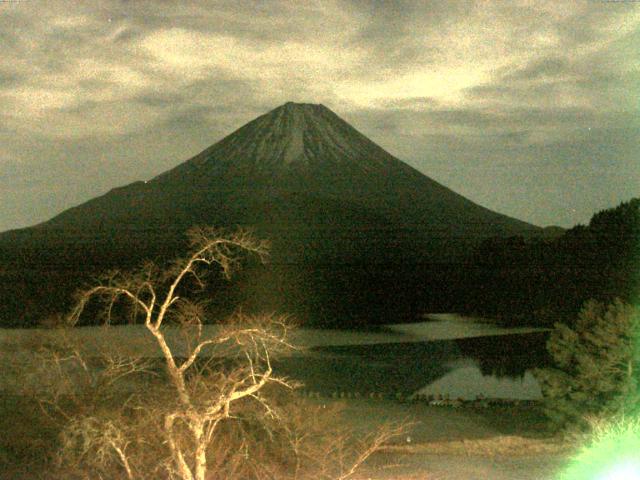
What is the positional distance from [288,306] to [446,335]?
10.8 meters

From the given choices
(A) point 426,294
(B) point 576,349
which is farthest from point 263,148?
(B) point 576,349

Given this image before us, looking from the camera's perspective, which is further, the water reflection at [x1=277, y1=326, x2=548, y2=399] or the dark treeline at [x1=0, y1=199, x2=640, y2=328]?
the dark treeline at [x1=0, y1=199, x2=640, y2=328]

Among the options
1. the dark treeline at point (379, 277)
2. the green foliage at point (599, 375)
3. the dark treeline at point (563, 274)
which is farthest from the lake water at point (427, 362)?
the green foliage at point (599, 375)

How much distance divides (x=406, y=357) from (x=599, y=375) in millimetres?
13669

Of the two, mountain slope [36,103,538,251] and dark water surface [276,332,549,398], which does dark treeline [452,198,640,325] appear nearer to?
dark water surface [276,332,549,398]

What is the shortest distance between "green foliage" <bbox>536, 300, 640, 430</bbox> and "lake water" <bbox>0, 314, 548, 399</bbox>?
6.00 metres

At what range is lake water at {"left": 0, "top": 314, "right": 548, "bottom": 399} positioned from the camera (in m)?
19.2

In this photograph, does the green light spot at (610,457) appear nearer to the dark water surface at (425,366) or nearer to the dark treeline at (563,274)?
the dark water surface at (425,366)

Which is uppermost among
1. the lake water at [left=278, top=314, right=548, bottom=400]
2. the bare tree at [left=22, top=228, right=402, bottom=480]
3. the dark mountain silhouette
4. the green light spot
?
the dark mountain silhouette

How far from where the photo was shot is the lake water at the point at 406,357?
19203 mm

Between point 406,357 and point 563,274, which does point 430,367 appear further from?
point 563,274

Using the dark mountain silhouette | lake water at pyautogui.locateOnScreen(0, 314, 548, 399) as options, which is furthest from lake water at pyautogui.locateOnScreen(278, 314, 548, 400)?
the dark mountain silhouette

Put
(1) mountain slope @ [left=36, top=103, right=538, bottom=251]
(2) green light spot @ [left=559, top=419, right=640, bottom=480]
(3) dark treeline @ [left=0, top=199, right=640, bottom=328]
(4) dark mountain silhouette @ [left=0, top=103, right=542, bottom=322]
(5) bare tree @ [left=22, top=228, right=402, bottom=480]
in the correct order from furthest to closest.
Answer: (1) mountain slope @ [left=36, top=103, right=538, bottom=251], (4) dark mountain silhouette @ [left=0, top=103, right=542, bottom=322], (3) dark treeline @ [left=0, top=199, right=640, bottom=328], (2) green light spot @ [left=559, top=419, right=640, bottom=480], (5) bare tree @ [left=22, top=228, right=402, bottom=480]

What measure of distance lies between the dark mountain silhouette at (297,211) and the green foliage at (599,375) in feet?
128
